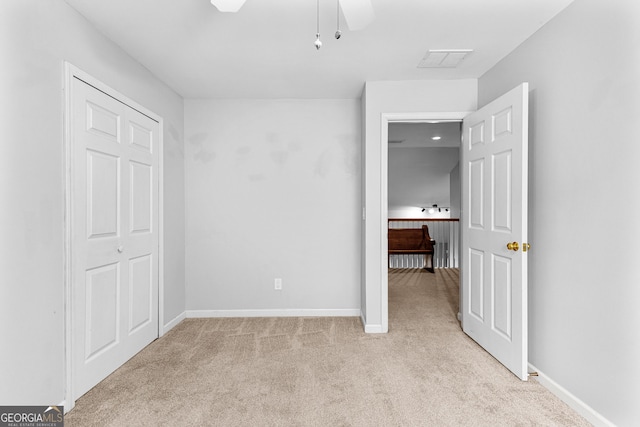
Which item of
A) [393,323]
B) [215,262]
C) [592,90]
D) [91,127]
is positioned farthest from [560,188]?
[215,262]

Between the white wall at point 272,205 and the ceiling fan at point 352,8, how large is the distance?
2.03 metres

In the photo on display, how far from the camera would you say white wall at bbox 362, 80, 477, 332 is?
131 inches

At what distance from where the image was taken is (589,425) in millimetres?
1893

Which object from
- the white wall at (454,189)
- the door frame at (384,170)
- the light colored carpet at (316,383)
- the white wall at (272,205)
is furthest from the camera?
the white wall at (454,189)

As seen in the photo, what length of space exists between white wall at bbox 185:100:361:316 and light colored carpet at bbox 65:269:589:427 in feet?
1.44

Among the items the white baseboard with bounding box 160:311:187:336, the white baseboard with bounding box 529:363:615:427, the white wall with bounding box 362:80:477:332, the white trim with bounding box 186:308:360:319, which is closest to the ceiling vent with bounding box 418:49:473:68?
the white wall with bounding box 362:80:477:332

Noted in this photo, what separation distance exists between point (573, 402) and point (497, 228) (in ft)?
3.77

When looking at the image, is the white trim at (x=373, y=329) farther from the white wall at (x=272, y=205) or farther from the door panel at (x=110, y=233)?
the door panel at (x=110, y=233)

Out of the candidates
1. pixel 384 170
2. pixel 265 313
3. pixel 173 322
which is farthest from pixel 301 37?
pixel 173 322

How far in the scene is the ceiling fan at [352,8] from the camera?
1691 mm

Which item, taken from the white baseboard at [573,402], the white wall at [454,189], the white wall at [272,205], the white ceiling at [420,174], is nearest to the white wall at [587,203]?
the white baseboard at [573,402]

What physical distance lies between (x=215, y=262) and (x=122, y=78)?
2005 mm

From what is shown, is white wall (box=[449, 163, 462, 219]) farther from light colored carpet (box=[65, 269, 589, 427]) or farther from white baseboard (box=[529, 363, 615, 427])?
white baseboard (box=[529, 363, 615, 427])

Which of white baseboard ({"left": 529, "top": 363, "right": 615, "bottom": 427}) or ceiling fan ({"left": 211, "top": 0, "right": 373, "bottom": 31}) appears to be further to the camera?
white baseboard ({"left": 529, "top": 363, "right": 615, "bottom": 427})
